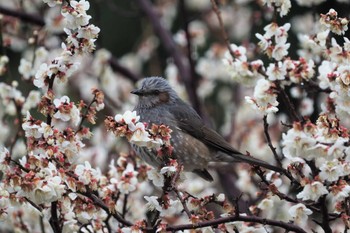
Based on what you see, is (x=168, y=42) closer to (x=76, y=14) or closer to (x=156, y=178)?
(x=156, y=178)

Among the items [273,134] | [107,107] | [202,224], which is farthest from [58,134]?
[273,134]

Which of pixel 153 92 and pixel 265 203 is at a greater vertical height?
pixel 153 92

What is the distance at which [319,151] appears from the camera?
9.53ft

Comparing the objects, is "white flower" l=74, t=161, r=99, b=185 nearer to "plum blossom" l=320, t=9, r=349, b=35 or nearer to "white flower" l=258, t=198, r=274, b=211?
"white flower" l=258, t=198, r=274, b=211

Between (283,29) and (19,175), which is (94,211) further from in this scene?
(283,29)

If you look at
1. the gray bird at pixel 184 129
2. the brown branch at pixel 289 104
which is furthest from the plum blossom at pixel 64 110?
the gray bird at pixel 184 129

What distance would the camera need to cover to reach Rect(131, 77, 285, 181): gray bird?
4840 millimetres

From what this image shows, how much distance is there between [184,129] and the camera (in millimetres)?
4965

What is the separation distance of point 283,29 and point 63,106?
128 cm

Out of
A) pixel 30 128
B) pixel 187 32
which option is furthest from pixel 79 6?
pixel 187 32

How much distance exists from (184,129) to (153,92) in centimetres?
35

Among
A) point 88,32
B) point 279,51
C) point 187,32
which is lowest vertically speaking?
point 88,32

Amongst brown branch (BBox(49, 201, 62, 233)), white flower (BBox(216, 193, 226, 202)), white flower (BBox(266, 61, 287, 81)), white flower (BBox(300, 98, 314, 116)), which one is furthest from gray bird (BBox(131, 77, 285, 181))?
brown branch (BBox(49, 201, 62, 233))

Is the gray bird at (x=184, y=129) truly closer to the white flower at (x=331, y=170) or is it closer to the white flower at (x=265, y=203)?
the white flower at (x=265, y=203)
